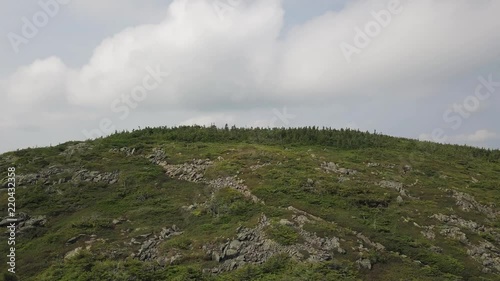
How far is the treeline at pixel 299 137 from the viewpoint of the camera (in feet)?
142

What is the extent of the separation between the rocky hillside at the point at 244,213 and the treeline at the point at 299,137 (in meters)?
3.01

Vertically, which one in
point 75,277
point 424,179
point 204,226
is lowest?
point 75,277

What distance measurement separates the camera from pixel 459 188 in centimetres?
3156

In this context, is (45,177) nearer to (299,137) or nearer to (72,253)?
(72,253)

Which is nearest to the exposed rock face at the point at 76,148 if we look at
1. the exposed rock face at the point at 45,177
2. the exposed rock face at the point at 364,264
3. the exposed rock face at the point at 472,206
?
the exposed rock face at the point at 45,177

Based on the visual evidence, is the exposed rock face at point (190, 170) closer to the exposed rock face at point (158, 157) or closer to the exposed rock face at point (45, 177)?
the exposed rock face at point (158, 157)

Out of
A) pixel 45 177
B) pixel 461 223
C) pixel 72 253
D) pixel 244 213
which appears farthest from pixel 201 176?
pixel 461 223

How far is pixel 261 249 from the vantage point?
67.6 ft

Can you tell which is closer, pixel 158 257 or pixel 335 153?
pixel 158 257

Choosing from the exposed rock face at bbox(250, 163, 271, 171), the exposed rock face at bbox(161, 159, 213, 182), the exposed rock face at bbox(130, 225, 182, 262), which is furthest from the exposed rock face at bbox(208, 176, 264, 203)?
the exposed rock face at bbox(130, 225, 182, 262)

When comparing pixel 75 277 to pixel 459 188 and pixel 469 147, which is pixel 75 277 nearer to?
pixel 459 188

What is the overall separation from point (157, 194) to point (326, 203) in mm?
11352

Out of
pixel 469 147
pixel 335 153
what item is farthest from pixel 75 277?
pixel 469 147

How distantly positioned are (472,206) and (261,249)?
52.9ft
